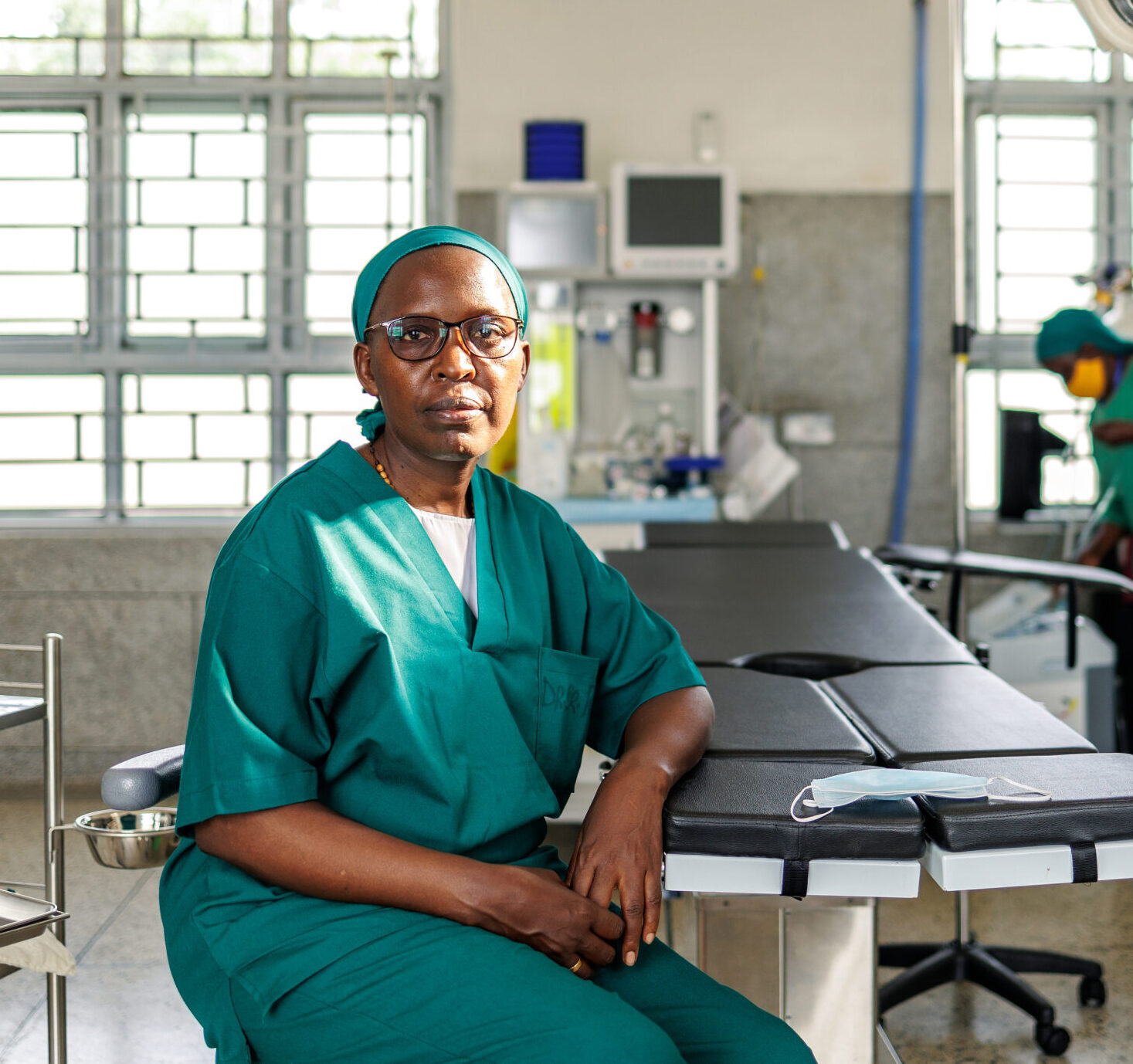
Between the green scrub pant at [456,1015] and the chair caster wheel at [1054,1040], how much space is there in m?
1.28

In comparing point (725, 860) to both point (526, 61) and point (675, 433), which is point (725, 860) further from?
point (526, 61)

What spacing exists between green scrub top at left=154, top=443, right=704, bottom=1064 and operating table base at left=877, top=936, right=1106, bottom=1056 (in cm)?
132

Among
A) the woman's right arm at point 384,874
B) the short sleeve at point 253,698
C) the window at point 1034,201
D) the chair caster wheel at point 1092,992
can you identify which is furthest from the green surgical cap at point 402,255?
the window at point 1034,201

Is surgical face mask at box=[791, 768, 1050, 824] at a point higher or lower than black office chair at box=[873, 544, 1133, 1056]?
higher

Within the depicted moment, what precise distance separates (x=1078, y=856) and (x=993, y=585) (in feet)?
11.3

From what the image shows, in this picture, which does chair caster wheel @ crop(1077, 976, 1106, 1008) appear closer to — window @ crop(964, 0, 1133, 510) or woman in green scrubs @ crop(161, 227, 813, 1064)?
woman in green scrubs @ crop(161, 227, 813, 1064)

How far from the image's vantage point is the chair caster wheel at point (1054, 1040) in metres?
→ 2.08

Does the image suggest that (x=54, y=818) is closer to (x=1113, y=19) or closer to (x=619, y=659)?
(x=619, y=659)

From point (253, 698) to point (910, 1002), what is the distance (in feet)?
5.87

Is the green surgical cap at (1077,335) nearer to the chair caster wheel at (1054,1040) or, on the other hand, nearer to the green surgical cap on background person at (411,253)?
the chair caster wheel at (1054,1040)

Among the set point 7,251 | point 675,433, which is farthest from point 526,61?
point 7,251

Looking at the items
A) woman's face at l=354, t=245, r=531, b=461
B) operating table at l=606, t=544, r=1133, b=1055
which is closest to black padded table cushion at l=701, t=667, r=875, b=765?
→ operating table at l=606, t=544, r=1133, b=1055

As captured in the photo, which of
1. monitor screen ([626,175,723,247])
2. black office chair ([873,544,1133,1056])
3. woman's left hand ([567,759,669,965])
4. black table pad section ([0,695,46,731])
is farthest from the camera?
monitor screen ([626,175,723,247])

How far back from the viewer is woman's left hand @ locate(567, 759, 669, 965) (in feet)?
3.56
